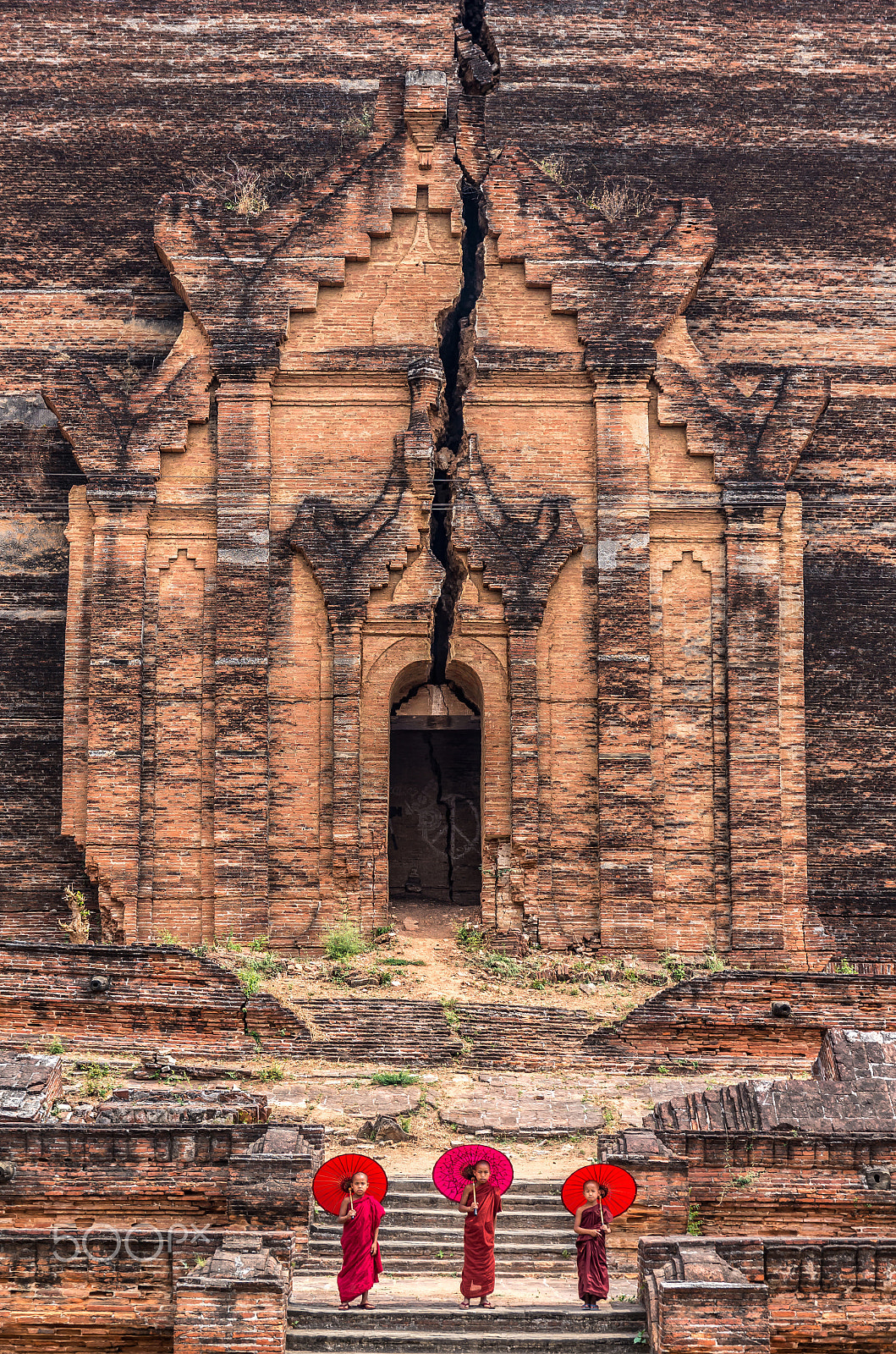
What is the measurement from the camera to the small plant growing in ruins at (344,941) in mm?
19281

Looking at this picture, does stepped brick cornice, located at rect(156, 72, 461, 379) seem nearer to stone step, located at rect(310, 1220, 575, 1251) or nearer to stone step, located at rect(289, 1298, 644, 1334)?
stone step, located at rect(310, 1220, 575, 1251)

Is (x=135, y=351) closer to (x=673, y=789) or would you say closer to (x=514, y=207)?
(x=514, y=207)

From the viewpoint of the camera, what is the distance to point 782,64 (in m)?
25.3

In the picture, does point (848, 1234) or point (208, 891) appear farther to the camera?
point (208, 891)

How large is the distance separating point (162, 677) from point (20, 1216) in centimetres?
959

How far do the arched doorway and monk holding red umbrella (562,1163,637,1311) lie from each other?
40.6 ft

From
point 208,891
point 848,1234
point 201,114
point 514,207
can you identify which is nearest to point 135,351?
point 201,114

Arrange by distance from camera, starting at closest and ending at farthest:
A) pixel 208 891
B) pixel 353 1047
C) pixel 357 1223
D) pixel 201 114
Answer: pixel 357 1223
pixel 353 1047
pixel 208 891
pixel 201 114

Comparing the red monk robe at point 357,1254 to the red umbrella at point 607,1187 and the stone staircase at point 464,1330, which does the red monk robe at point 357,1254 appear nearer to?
the stone staircase at point 464,1330

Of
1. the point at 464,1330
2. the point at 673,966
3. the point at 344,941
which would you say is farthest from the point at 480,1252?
the point at 673,966

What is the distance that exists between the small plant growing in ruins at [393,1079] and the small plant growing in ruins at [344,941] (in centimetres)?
323

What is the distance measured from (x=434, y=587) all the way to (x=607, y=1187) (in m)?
10.8

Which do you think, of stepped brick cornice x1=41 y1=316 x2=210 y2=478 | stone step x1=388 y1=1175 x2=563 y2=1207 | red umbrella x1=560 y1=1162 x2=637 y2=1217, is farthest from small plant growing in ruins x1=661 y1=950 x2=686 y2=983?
stepped brick cornice x1=41 y1=316 x2=210 y2=478

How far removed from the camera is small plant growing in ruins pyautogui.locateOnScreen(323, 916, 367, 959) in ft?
63.3
